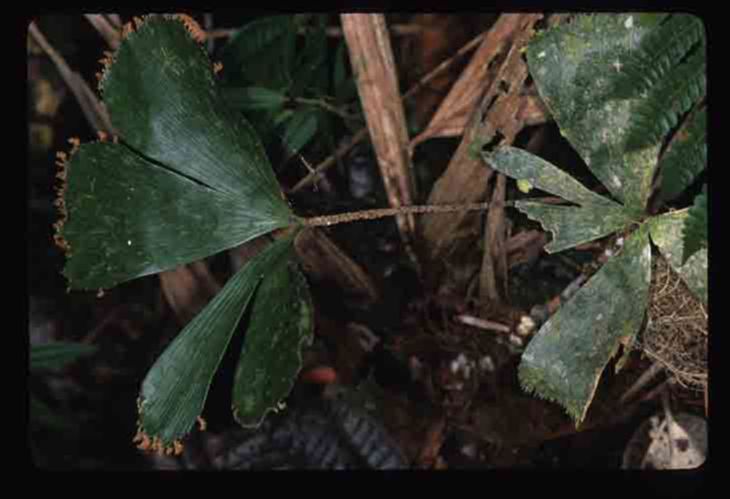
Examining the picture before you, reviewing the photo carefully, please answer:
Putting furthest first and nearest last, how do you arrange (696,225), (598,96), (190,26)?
(190,26), (598,96), (696,225)

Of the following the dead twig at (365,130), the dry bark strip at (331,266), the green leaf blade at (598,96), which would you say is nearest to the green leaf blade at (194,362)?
the dry bark strip at (331,266)

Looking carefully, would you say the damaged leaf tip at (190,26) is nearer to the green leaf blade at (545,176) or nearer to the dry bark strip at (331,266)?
the dry bark strip at (331,266)

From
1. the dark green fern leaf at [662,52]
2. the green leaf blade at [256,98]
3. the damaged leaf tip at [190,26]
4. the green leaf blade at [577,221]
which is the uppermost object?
the damaged leaf tip at [190,26]

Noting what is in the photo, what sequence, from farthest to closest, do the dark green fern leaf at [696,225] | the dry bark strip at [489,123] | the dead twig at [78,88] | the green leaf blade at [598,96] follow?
the dead twig at [78,88], the dry bark strip at [489,123], the green leaf blade at [598,96], the dark green fern leaf at [696,225]

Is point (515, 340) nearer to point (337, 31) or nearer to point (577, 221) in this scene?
point (577, 221)

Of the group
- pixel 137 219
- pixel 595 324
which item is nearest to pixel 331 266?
pixel 137 219

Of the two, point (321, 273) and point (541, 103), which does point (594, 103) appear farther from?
point (321, 273)

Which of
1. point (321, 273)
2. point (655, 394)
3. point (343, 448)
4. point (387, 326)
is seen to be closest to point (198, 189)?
point (321, 273)
